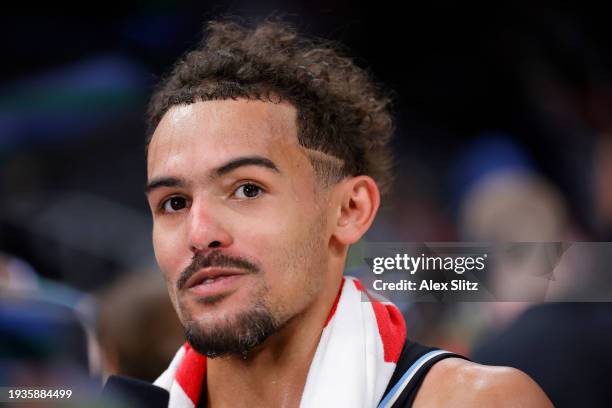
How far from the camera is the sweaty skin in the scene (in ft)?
5.20

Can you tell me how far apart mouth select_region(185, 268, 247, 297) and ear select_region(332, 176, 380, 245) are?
0.93 ft

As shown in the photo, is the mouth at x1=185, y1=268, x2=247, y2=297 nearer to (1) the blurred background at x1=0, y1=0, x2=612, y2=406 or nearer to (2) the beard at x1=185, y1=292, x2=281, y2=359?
(2) the beard at x1=185, y1=292, x2=281, y2=359

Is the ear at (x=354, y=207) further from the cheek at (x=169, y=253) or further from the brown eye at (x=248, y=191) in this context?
the cheek at (x=169, y=253)

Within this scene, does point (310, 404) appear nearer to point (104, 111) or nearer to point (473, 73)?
point (473, 73)

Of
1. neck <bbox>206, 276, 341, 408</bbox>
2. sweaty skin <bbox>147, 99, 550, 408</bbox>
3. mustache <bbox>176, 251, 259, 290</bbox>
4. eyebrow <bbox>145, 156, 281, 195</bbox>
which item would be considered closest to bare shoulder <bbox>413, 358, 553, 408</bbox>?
sweaty skin <bbox>147, 99, 550, 408</bbox>

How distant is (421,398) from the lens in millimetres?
1611

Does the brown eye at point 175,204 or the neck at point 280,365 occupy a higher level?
the brown eye at point 175,204

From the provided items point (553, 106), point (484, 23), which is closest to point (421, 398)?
point (553, 106)

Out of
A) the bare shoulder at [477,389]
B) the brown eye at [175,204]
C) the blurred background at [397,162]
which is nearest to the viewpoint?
the bare shoulder at [477,389]

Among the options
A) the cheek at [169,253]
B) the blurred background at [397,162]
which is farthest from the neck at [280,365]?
the blurred background at [397,162]

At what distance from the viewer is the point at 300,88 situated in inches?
71.1

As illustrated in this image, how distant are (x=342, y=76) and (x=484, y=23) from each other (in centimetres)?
70

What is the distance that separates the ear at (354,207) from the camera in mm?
1769

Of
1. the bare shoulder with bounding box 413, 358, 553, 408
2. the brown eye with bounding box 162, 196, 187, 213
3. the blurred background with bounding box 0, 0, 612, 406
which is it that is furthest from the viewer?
the blurred background with bounding box 0, 0, 612, 406
